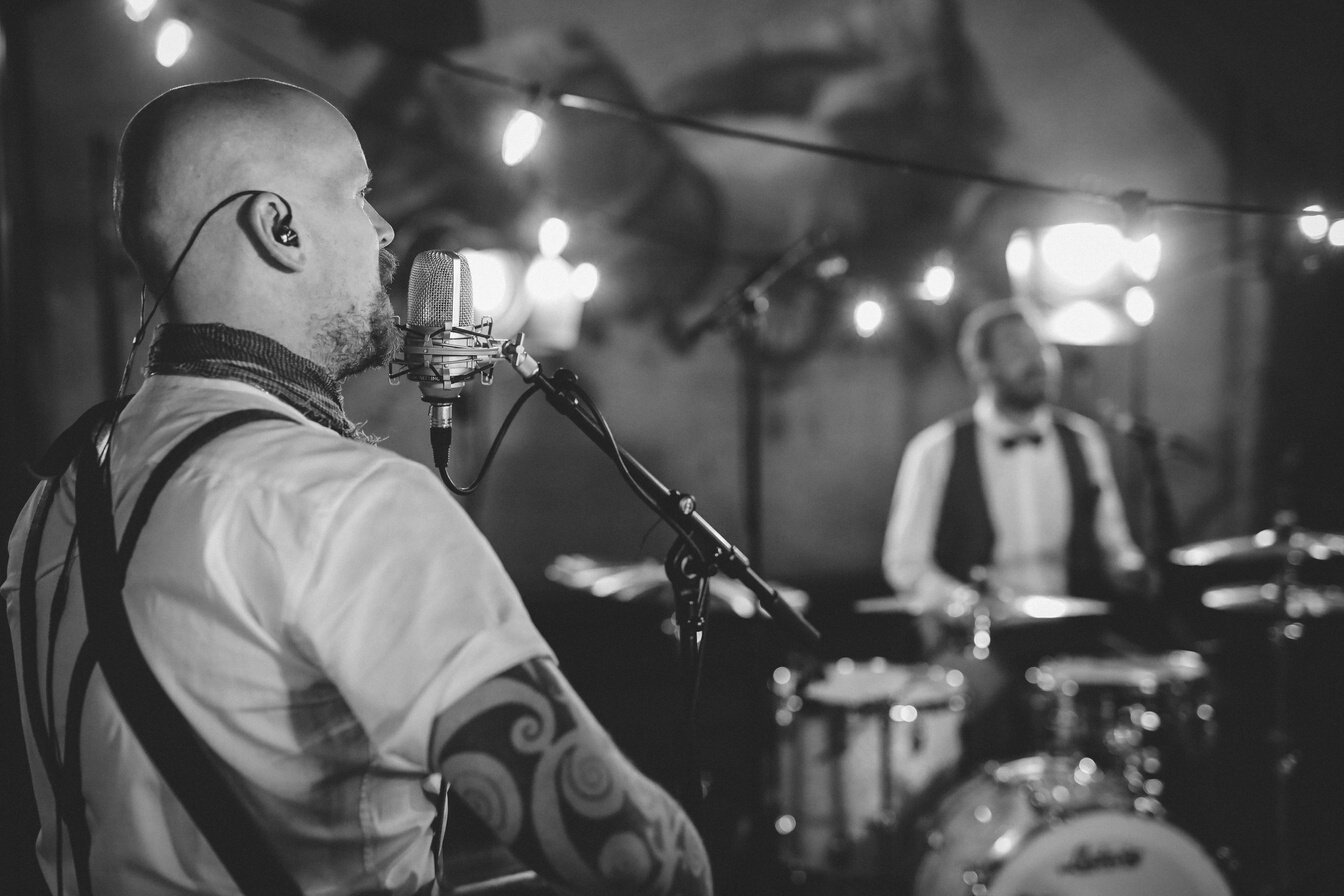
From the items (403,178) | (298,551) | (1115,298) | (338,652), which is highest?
(403,178)

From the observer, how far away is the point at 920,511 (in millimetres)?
4918

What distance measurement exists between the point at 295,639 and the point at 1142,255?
8.95ft

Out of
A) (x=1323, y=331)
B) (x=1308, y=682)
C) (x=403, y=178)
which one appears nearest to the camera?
(x=403, y=178)

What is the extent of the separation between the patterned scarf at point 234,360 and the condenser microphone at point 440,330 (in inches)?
6.9

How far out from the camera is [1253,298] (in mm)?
6484

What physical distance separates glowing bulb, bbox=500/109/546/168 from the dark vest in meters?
2.76

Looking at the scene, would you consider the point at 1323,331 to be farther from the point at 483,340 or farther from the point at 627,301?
the point at 483,340

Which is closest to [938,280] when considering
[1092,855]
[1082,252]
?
[1082,252]

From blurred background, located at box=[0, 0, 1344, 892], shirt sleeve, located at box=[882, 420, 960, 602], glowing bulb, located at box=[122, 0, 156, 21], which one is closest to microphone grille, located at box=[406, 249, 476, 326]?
glowing bulb, located at box=[122, 0, 156, 21]

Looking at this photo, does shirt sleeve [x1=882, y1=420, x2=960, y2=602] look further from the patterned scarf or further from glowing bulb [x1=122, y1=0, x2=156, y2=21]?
the patterned scarf

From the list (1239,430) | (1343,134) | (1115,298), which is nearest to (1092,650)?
(1115,298)

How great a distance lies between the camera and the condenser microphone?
1407 mm

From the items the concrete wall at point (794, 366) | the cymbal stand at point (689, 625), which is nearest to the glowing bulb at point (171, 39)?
the concrete wall at point (794, 366)

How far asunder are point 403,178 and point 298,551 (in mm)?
4823
